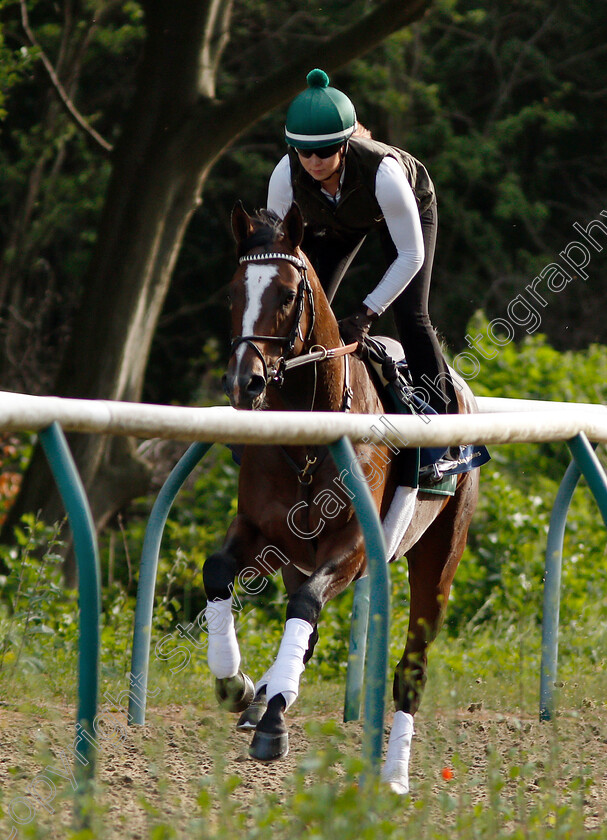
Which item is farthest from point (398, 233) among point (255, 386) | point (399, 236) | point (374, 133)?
point (374, 133)

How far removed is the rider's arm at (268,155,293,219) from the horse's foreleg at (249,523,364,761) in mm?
1317

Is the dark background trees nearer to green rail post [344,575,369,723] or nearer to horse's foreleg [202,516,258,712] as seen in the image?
green rail post [344,575,369,723]

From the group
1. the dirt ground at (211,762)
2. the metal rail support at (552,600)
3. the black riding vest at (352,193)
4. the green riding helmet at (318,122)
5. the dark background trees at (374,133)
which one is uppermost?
the dark background trees at (374,133)

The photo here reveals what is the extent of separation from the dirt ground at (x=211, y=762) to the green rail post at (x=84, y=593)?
0.10 meters

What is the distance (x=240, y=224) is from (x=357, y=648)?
2146 millimetres

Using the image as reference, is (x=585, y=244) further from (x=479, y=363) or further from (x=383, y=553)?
(x=383, y=553)

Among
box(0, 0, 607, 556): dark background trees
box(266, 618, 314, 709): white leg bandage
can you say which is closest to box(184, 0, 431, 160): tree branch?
box(0, 0, 607, 556): dark background trees

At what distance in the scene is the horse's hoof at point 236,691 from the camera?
3814 mm

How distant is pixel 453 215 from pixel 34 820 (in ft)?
47.9

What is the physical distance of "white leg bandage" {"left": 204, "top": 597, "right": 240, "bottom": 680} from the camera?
3.71m

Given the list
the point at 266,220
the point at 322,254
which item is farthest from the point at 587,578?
the point at 266,220

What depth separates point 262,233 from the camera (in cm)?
380

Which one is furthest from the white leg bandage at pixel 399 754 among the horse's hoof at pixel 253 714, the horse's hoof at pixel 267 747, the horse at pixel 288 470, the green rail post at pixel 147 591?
the green rail post at pixel 147 591

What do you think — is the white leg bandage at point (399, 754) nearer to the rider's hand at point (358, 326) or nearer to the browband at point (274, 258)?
the rider's hand at point (358, 326)
